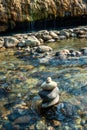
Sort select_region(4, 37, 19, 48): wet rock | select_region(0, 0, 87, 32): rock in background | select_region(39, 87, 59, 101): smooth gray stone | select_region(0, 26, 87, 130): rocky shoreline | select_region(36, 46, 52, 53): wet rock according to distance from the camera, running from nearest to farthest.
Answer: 1. select_region(0, 26, 87, 130): rocky shoreline
2. select_region(39, 87, 59, 101): smooth gray stone
3. select_region(36, 46, 52, 53): wet rock
4. select_region(4, 37, 19, 48): wet rock
5. select_region(0, 0, 87, 32): rock in background

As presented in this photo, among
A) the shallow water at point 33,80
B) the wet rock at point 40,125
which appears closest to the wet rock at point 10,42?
the shallow water at point 33,80

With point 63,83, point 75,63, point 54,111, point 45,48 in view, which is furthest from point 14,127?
point 45,48

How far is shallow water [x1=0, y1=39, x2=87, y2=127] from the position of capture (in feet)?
30.5

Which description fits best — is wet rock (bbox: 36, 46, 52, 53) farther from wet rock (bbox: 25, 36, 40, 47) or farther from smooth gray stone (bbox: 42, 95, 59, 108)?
smooth gray stone (bbox: 42, 95, 59, 108)

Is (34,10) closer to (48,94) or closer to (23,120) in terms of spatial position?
(48,94)

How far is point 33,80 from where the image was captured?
36.0ft

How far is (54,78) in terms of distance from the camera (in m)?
11.1

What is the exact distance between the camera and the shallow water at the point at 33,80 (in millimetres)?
9281

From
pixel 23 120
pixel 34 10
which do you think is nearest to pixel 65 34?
pixel 34 10

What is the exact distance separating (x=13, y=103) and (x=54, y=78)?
2.41 m

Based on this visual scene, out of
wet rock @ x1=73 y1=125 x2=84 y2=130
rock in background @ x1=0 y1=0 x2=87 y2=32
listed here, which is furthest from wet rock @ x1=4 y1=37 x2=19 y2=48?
wet rock @ x1=73 y1=125 x2=84 y2=130

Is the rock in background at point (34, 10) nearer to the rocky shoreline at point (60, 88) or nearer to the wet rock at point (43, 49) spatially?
the rocky shoreline at point (60, 88)

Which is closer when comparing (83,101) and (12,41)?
(83,101)

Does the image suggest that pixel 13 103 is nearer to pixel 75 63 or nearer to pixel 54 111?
pixel 54 111
